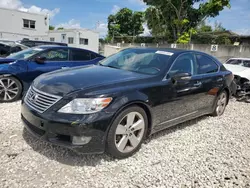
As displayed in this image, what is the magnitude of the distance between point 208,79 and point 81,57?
353 centimetres

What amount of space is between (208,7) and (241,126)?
51.5 ft

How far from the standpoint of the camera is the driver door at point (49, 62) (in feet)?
16.8

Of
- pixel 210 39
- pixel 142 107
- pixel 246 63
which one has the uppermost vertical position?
pixel 210 39

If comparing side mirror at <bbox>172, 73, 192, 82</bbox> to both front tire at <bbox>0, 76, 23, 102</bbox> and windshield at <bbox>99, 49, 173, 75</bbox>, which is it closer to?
windshield at <bbox>99, 49, 173, 75</bbox>

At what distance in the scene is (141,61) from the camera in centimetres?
369

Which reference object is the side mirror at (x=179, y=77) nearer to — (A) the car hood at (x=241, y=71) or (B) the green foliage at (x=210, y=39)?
(A) the car hood at (x=241, y=71)

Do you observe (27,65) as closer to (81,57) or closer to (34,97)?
(81,57)

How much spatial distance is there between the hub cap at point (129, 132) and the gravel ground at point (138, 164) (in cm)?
18

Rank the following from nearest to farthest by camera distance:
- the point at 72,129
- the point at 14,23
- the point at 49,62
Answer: the point at 72,129
the point at 49,62
the point at 14,23

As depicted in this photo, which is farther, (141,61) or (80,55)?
(80,55)

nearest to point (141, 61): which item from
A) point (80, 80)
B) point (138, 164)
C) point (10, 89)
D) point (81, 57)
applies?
point (80, 80)

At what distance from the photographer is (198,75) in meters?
3.99

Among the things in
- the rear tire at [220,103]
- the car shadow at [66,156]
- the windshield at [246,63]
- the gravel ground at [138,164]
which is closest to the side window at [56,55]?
the gravel ground at [138,164]

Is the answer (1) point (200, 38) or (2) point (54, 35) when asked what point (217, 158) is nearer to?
(1) point (200, 38)
